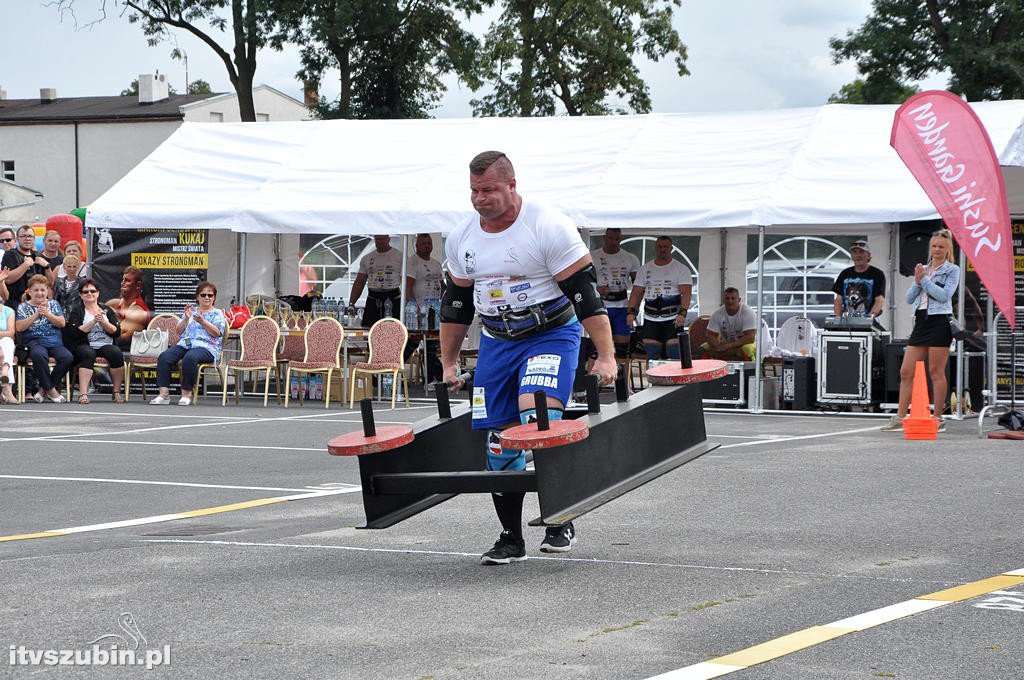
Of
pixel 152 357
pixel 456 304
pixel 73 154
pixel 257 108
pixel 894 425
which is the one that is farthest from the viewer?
pixel 257 108

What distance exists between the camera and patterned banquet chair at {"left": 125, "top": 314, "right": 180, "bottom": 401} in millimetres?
20516

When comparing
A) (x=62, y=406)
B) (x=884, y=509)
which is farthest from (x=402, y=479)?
(x=62, y=406)

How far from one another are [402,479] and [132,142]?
2642 inches

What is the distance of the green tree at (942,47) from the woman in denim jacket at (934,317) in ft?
100

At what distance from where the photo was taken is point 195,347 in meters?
20.1

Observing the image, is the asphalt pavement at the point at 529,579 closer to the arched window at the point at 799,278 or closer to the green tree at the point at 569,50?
the arched window at the point at 799,278

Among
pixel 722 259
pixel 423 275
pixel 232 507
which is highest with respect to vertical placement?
pixel 722 259

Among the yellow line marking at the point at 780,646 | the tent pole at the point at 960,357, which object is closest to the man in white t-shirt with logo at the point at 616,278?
the tent pole at the point at 960,357

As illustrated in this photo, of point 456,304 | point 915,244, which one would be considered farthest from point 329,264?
point 456,304

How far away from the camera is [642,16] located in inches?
1987

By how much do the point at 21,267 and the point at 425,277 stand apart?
18.0ft

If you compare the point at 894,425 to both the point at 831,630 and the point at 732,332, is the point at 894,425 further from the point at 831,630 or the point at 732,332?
the point at 831,630

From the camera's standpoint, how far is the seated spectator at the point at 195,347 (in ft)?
65.4

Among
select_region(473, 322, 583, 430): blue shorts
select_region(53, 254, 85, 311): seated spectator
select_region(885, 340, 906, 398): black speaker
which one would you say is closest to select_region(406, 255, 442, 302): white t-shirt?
select_region(53, 254, 85, 311): seated spectator
